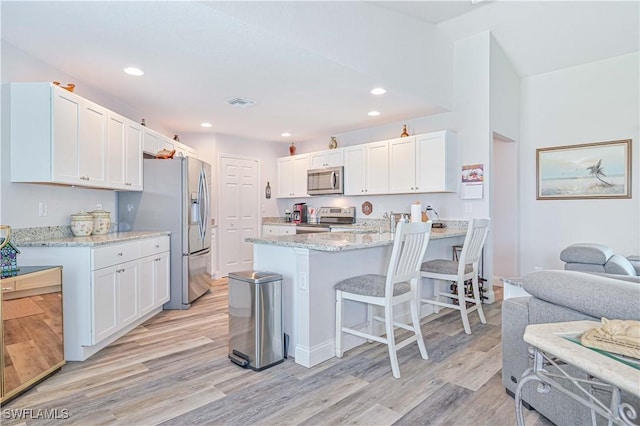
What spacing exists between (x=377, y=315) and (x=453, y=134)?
8.65ft

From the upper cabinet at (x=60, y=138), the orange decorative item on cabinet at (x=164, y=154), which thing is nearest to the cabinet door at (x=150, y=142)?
the orange decorative item on cabinet at (x=164, y=154)

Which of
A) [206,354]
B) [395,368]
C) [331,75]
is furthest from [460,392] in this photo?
[331,75]

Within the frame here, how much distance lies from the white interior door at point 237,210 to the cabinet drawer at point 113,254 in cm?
263

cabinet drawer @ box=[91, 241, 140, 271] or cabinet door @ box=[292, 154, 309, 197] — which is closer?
cabinet drawer @ box=[91, 241, 140, 271]

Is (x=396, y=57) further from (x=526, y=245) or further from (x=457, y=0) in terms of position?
(x=526, y=245)

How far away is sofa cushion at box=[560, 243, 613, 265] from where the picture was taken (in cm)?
324

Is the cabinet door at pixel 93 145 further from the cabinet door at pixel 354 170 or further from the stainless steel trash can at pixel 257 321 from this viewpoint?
the cabinet door at pixel 354 170

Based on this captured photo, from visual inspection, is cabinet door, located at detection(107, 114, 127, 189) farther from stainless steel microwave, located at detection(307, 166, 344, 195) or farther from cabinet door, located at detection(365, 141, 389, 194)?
cabinet door, located at detection(365, 141, 389, 194)

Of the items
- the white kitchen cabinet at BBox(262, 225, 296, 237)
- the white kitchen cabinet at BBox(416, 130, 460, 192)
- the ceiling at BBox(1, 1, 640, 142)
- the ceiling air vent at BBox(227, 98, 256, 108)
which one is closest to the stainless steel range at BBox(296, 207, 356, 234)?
the white kitchen cabinet at BBox(262, 225, 296, 237)

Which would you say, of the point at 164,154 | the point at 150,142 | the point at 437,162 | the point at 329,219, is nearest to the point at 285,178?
the point at 329,219

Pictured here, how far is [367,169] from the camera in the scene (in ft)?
17.5

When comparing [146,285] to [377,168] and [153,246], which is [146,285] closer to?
[153,246]

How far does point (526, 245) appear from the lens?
200 inches

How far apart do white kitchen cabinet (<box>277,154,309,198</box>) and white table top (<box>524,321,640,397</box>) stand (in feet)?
17.3
